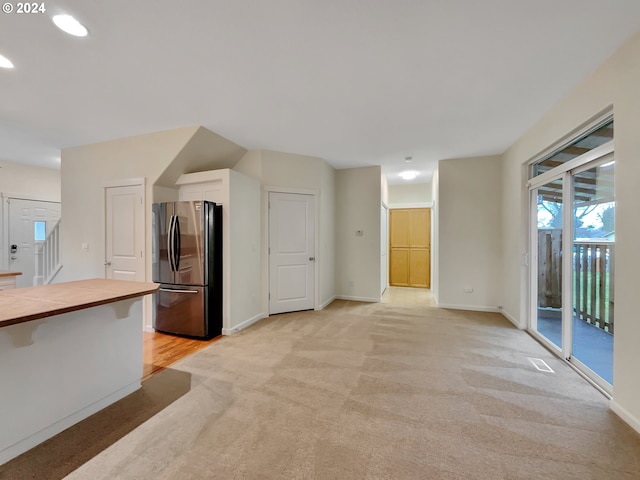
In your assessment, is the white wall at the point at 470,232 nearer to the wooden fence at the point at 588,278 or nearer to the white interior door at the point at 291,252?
the wooden fence at the point at 588,278

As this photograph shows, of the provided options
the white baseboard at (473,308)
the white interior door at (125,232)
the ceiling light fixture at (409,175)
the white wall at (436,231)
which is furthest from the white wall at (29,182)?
the white baseboard at (473,308)

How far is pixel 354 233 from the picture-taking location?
5.34 metres

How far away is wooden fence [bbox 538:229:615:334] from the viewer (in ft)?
7.61

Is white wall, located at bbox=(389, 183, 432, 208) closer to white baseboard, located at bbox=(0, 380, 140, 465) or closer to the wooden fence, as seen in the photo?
the wooden fence

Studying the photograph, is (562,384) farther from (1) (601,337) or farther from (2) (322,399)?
(2) (322,399)

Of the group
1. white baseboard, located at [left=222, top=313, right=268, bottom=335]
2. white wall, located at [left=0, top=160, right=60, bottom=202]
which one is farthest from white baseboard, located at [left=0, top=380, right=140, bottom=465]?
white wall, located at [left=0, top=160, right=60, bottom=202]

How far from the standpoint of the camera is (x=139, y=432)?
1767 mm

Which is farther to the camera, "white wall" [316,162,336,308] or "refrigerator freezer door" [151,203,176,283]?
"white wall" [316,162,336,308]

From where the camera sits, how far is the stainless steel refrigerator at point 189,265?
3.36m

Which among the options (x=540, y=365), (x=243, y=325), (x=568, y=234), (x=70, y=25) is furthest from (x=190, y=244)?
(x=568, y=234)

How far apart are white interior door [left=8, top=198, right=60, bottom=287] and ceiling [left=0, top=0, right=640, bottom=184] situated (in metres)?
2.54

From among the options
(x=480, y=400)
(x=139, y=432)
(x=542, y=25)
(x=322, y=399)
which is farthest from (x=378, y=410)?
(x=542, y=25)

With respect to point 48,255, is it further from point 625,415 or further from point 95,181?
point 625,415

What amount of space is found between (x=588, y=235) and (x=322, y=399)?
2780 millimetres
